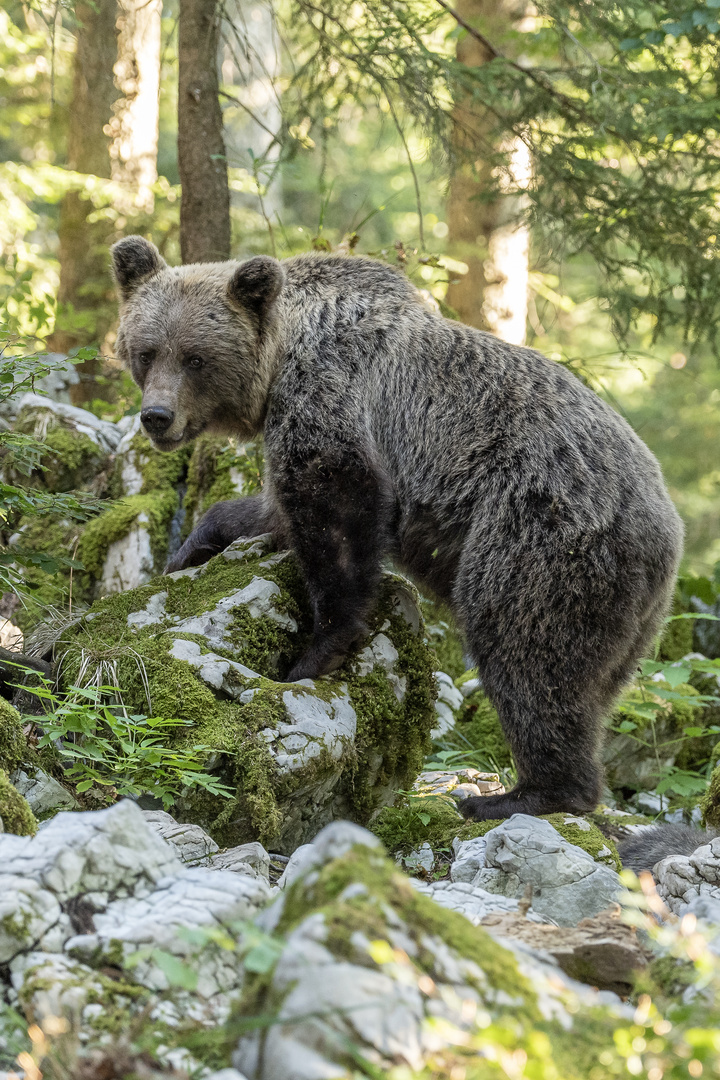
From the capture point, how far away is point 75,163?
10.4 meters

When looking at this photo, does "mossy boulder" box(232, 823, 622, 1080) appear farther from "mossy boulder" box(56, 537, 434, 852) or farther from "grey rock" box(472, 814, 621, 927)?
"mossy boulder" box(56, 537, 434, 852)

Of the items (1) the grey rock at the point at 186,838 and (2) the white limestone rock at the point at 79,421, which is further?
(2) the white limestone rock at the point at 79,421

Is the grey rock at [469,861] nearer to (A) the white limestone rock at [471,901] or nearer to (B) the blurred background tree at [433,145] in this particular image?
(A) the white limestone rock at [471,901]

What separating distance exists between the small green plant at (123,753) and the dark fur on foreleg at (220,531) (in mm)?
1789

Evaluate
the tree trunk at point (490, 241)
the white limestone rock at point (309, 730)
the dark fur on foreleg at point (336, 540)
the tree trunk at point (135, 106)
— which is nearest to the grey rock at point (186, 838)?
the white limestone rock at point (309, 730)

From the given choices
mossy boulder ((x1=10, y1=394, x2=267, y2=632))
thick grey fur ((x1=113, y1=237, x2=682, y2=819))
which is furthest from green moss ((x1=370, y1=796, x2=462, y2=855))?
mossy boulder ((x1=10, y1=394, x2=267, y2=632))

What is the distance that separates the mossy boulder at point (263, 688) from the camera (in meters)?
4.43

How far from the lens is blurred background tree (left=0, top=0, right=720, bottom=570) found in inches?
292

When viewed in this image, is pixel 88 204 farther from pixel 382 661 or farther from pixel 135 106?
pixel 382 661

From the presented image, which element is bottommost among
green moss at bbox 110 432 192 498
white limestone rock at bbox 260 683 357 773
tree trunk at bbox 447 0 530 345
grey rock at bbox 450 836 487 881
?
grey rock at bbox 450 836 487 881

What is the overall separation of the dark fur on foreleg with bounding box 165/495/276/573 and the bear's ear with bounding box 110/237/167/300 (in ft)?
4.99

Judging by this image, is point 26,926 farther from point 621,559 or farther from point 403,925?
point 621,559

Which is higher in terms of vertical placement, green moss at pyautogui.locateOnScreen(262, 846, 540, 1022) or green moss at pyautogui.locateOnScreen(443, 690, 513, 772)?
green moss at pyautogui.locateOnScreen(262, 846, 540, 1022)

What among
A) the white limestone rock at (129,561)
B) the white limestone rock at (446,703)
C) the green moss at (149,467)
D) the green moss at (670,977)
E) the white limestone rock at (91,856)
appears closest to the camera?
the green moss at (670,977)
